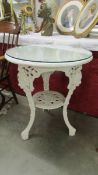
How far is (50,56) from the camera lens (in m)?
1.62

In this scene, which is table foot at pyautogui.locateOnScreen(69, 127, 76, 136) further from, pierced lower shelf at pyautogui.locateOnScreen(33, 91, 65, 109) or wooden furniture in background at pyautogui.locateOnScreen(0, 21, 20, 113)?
wooden furniture in background at pyautogui.locateOnScreen(0, 21, 20, 113)

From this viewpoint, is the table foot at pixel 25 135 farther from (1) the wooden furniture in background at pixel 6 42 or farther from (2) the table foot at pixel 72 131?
(1) the wooden furniture in background at pixel 6 42

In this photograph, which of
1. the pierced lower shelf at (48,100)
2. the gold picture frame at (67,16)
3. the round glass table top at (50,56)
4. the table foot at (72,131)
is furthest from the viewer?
the gold picture frame at (67,16)

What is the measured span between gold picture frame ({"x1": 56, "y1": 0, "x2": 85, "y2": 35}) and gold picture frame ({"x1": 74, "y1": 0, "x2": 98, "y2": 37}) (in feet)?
0.42

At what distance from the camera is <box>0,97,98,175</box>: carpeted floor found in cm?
155

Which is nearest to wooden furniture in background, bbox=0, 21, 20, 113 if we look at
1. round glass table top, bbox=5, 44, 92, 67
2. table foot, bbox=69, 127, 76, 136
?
round glass table top, bbox=5, 44, 92, 67

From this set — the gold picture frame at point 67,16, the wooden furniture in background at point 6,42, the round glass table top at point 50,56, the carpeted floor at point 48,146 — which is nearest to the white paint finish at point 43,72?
the round glass table top at point 50,56

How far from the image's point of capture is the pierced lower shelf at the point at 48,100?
1.81 metres

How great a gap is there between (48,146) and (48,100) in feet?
1.32

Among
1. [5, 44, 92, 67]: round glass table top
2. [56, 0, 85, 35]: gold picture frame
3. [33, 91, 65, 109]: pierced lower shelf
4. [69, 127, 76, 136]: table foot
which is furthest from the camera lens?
[56, 0, 85, 35]: gold picture frame

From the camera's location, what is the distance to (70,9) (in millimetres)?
2191

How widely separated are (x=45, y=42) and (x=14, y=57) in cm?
63

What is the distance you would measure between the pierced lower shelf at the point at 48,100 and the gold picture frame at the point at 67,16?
709 mm

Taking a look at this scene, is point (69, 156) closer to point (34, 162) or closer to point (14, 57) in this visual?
point (34, 162)
